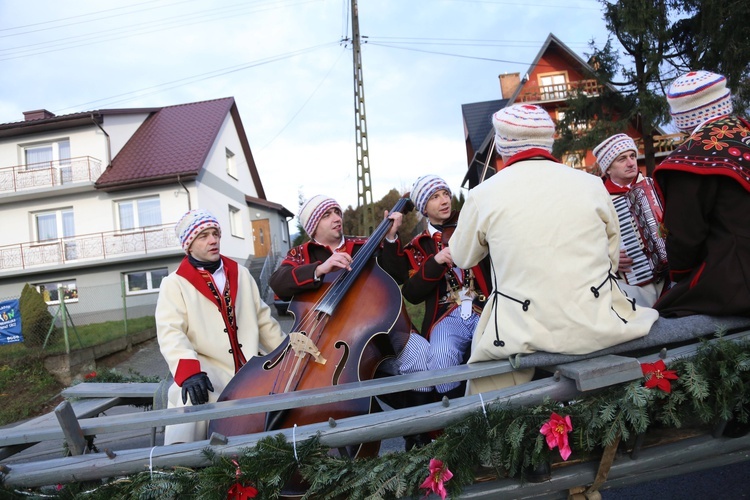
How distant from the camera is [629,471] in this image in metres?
2.17

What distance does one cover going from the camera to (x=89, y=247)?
2202 centimetres

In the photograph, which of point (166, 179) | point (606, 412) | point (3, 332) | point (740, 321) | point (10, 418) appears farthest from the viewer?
point (166, 179)

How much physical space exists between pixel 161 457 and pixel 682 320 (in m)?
2.19

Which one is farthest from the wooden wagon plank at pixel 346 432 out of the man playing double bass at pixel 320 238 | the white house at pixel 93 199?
the white house at pixel 93 199

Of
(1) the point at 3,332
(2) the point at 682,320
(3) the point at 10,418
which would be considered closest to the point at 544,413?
(2) the point at 682,320

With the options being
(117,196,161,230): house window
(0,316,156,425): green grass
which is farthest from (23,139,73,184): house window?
(0,316,156,425): green grass

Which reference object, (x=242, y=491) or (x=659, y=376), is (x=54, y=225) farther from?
(x=659, y=376)

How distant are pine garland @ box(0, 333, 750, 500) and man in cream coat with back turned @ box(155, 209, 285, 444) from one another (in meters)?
1.11

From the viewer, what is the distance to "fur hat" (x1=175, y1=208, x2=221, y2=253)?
347 cm

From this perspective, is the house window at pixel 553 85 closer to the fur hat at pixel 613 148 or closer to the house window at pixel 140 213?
the house window at pixel 140 213

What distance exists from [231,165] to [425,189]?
24.6 m

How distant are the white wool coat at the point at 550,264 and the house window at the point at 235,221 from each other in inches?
954

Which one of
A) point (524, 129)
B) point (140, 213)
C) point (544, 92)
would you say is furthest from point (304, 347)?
point (140, 213)

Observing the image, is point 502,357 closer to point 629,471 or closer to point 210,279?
point 629,471
